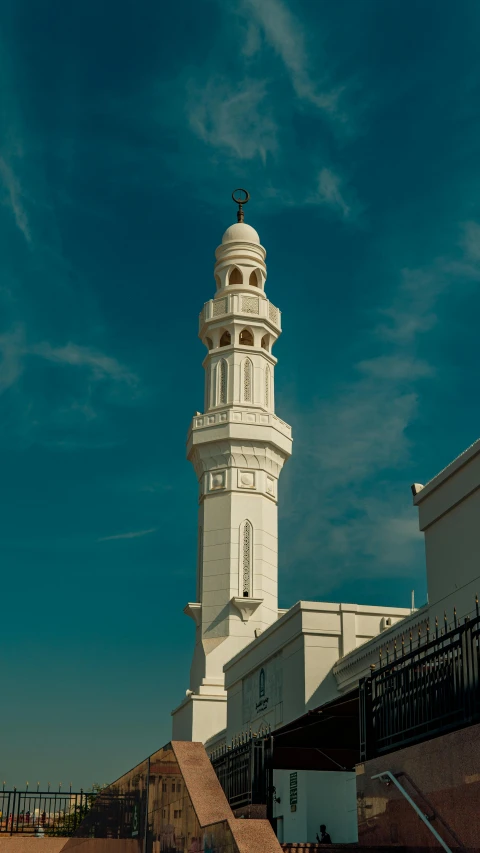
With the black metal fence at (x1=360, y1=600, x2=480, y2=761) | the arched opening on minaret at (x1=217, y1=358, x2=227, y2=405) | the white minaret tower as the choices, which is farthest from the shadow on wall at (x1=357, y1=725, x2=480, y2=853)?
the arched opening on minaret at (x1=217, y1=358, x2=227, y2=405)

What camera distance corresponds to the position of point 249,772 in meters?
14.2

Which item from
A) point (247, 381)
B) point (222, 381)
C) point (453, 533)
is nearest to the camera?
point (453, 533)

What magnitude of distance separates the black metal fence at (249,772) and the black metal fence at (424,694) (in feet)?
11.1

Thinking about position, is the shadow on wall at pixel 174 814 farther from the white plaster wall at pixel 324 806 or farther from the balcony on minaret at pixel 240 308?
the balcony on minaret at pixel 240 308

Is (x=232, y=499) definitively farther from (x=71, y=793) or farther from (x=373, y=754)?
(x=373, y=754)

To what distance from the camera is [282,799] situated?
25875 mm

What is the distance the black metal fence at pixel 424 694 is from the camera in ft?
29.5

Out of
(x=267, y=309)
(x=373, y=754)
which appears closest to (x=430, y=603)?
(x=373, y=754)

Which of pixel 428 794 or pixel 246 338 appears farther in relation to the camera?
pixel 246 338

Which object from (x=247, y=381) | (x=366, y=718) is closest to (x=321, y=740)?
(x=366, y=718)

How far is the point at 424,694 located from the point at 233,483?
33664 millimetres

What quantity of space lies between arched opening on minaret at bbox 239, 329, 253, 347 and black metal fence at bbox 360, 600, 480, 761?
1448 inches

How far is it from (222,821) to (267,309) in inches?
1495

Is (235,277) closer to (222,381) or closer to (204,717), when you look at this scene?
(222,381)
